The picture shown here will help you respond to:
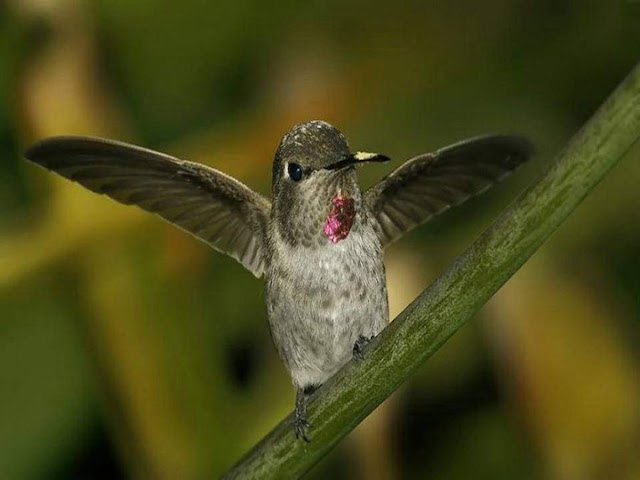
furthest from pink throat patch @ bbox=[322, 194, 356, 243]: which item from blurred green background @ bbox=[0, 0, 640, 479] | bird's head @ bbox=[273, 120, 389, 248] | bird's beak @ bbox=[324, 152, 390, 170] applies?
blurred green background @ bbox=[0, 0, 640, 479]

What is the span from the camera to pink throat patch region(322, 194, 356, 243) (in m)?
0.99

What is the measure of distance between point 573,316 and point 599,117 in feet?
2.74

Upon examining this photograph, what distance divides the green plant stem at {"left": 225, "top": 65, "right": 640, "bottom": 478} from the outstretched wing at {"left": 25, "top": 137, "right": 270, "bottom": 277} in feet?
1.24

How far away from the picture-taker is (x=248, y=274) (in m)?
1.41

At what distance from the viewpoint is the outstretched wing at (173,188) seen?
0.97m

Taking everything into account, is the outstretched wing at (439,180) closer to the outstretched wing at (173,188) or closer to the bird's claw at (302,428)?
the outstretched wing at (173,188)

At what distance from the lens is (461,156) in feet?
3.67

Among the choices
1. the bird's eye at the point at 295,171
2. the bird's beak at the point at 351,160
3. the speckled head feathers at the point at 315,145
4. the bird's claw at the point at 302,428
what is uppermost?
the speckled head feathers at the point at 315,145

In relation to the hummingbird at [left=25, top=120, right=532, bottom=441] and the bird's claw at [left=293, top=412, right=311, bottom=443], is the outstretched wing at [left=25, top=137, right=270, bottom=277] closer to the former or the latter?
the hummingbird at [left=25, top=120, right=532, bottom=441]

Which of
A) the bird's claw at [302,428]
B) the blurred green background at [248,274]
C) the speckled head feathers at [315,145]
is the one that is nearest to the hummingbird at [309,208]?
the speckled head feathers at [315,145]

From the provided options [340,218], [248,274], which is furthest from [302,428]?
[248,274]

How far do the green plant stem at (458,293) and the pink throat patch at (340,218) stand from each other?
1.09ft

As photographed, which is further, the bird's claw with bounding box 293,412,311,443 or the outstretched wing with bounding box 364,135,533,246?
the outstretched wing with bounding box 364,135,533,246

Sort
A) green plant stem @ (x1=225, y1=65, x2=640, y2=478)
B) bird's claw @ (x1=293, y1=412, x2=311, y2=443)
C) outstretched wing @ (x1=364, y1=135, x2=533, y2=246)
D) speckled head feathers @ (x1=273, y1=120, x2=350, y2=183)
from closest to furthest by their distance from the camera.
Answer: green plant stem @ (x1=225, y1=65, x2=640, y2=478) < bird's claw @ (x1=293, y1=412, x2=311, y2=443) < speckled head feathers @ (x1=273, y1=120, x2=350, y2=183) < outstretched wing @ (x1=364, y1=135, x2=533, y2=246)
